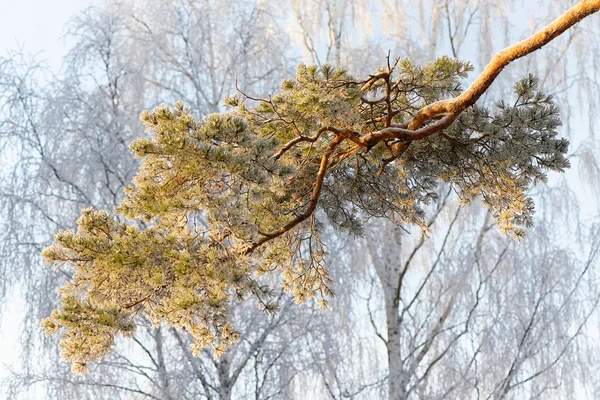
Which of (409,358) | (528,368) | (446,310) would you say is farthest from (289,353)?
(528,368)

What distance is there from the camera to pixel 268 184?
2258 mm

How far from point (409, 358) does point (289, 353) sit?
1.28m

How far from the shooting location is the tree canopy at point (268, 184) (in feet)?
6.98

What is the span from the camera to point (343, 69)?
97.0 inches

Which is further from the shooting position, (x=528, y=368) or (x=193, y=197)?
(x=528, y=368)

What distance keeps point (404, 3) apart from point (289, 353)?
4230mm

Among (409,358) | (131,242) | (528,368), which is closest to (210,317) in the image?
A: (131,242)

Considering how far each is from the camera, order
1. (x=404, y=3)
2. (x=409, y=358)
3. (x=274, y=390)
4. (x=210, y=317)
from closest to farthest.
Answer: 1. (x=210, y=317)
2. (x=274, y=390)
3. (x=409, y=358)
4. (x=404, y=3)

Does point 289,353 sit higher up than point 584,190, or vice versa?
point 584,190

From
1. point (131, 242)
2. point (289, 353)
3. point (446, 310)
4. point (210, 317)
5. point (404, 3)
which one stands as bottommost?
point (210, 317)

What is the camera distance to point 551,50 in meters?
7.66

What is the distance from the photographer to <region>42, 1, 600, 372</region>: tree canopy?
2.13 m

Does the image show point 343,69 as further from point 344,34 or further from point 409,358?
point 344,34

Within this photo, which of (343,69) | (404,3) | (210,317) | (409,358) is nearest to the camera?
(210,317)
